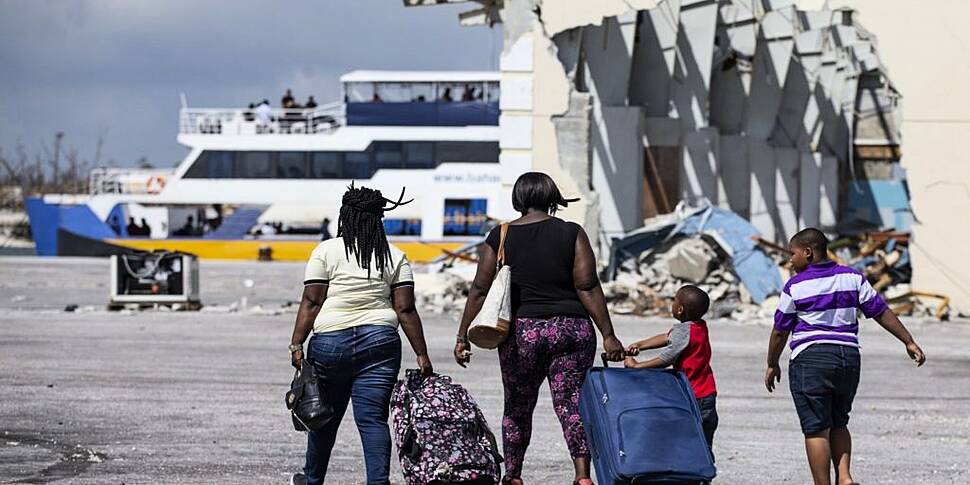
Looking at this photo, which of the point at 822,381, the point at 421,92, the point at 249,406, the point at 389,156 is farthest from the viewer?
the point at 421,92

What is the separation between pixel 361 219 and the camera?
6.80 m

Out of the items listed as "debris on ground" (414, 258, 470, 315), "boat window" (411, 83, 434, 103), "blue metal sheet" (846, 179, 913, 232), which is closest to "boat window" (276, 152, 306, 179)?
"boat window" (411, 83, 434, 103)

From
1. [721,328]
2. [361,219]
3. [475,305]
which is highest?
[361,219]

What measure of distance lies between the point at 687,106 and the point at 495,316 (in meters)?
23.3

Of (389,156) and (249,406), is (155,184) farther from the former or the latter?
(249,406)

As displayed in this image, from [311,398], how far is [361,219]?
881mm

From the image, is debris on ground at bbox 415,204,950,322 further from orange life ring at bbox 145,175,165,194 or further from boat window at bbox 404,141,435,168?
orange life ring at bbox 145,175,165,194

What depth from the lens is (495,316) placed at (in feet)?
22.2

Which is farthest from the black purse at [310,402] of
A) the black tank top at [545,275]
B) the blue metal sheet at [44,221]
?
the blue metal sheet at [44,221]

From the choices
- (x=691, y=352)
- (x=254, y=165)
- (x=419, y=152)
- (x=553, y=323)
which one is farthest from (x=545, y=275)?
(x=254, y=165)

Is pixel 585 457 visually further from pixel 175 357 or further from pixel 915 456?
pixel 175 357

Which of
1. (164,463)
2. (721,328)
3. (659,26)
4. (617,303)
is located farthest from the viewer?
(659,26)

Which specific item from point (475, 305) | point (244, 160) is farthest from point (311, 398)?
point (244, 160)

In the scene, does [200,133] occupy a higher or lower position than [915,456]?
higher
